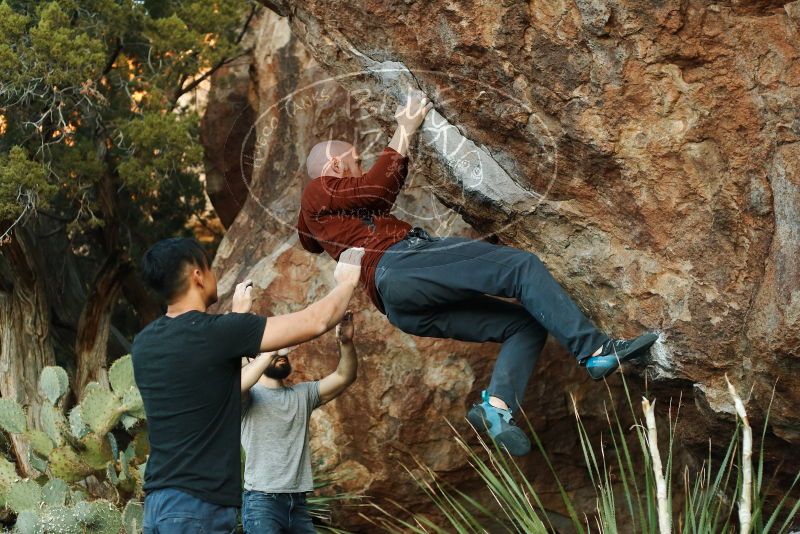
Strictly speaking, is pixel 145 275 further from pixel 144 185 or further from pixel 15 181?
pixel 144 185

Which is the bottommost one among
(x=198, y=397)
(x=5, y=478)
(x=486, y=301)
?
(x=5, y=478)

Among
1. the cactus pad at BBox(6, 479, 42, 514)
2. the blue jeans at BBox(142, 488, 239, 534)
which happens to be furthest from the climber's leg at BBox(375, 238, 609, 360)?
the cactus pad at BBox(6, 479, 42, 514)

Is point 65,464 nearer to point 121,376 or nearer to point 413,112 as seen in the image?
point 121,376

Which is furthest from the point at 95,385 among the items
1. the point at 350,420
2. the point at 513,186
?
the point at 513,186

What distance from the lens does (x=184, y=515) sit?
4383 millimetres

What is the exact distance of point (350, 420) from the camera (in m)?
8.35

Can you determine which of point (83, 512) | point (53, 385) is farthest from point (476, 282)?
point (53, 385)

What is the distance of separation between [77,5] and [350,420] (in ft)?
16.8

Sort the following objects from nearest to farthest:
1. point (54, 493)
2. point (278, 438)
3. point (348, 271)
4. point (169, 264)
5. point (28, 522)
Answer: point (169, 264) < point (348, 271) < point (278, 438) < point (28, 522) < point (54, 493)

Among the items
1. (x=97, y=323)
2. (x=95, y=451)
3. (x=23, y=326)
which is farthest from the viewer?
(x=97, y=323)

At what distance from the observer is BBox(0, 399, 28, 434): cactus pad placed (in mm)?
7992

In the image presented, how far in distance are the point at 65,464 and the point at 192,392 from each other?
375cm

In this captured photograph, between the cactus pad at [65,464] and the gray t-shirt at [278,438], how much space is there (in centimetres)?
191
